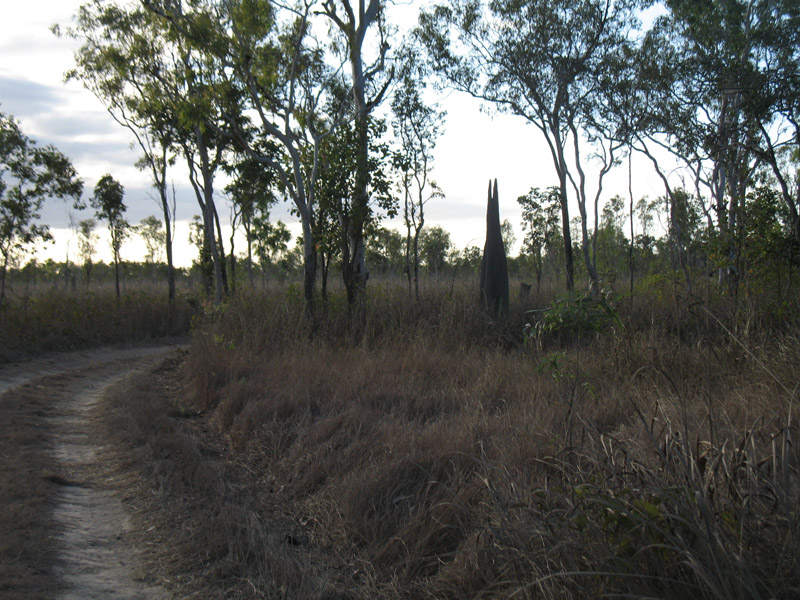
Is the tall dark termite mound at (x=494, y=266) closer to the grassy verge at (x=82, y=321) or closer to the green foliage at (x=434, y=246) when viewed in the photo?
the grassy verge at (x=82, y=321)

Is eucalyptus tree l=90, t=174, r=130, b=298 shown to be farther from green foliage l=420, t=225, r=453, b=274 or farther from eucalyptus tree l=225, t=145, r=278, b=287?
green foliage l=420, t=225, r=453, b=274

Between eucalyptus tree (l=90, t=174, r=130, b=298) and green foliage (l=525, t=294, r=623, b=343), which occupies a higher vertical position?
eucalyptus tree (l=90, t=174, r=130, b=298)

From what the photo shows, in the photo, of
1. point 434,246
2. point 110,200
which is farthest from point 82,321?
point 434,246

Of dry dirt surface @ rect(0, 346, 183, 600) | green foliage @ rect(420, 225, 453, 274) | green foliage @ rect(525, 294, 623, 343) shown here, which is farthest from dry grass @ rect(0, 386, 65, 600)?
green foliage @ rect(420, 225, 453, 274)

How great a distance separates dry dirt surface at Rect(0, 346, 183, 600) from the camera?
333 cm

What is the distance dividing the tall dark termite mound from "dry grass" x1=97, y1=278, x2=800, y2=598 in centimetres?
285

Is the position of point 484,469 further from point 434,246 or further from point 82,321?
point 434,246

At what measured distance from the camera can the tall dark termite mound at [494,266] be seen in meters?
11.6

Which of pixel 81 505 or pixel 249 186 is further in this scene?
pixel 249 186

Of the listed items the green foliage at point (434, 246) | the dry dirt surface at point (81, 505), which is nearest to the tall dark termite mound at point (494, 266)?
the dry dirt surface at point (81, 505)

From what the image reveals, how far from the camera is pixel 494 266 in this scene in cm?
1230

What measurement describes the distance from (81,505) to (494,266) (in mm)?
9242

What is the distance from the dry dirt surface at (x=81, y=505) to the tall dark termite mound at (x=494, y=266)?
23.1 ft

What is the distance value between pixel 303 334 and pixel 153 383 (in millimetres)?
2517
